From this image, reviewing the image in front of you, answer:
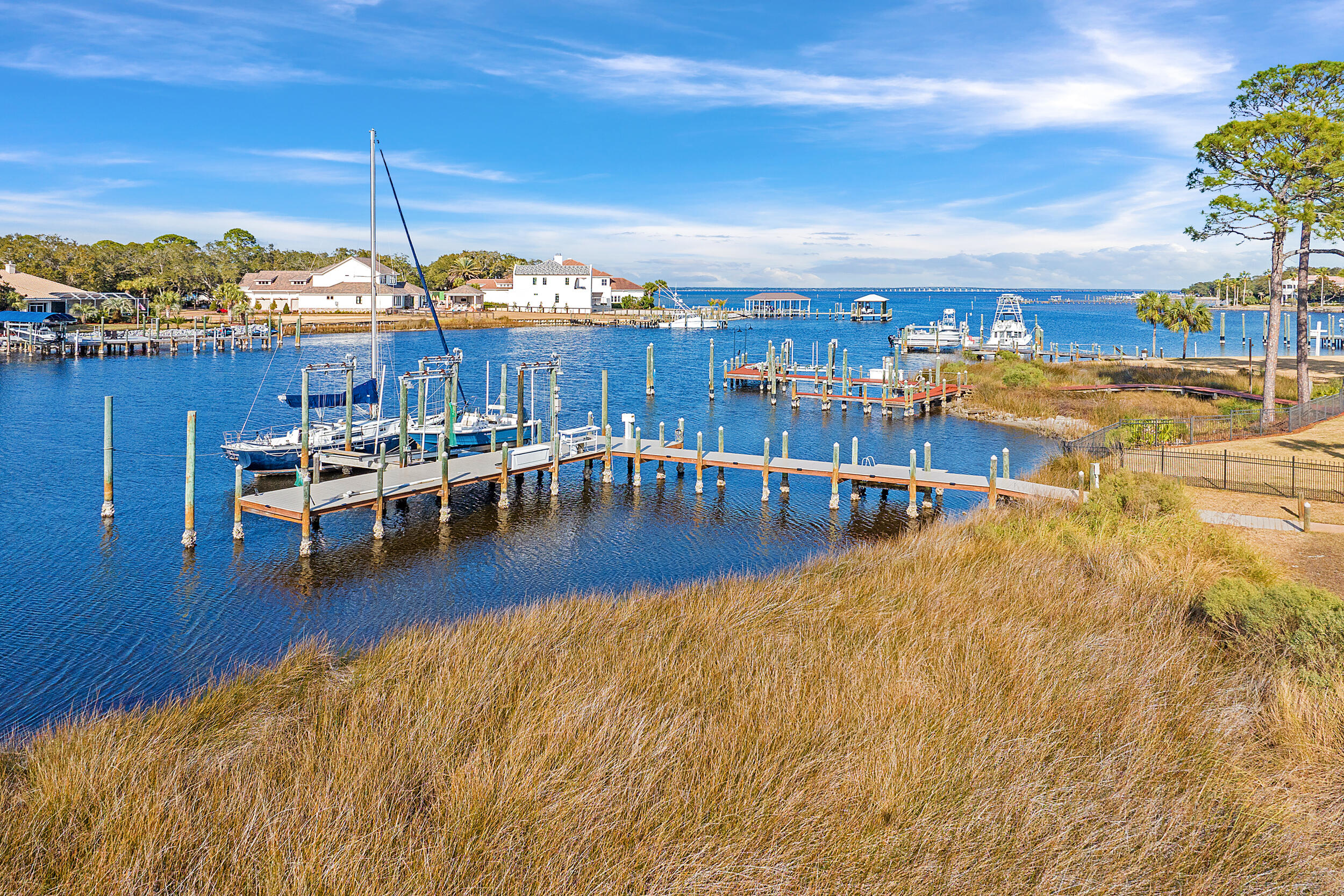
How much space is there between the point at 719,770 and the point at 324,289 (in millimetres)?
116773

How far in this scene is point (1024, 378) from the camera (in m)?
50.3

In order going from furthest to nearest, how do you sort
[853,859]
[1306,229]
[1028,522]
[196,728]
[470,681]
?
1. [1306,229]
2. [1028,522]
3. [470,681]
4. [196,728]
5. [853,859]

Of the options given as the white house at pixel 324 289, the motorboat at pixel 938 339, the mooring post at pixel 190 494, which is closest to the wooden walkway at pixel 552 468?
the mooring post at pixel 190 494

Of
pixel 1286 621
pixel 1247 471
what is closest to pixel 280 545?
pixel 1286 621

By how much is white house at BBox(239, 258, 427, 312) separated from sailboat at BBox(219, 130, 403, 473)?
8597 centimetres

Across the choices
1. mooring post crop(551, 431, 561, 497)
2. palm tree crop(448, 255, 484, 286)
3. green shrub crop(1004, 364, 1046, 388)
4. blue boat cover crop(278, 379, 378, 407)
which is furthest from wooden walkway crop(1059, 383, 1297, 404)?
palm tree crop(448, 255, 484, 286)

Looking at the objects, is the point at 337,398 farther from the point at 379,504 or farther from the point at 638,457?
the point at 638,457

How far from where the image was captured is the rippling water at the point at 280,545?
52.3 feet

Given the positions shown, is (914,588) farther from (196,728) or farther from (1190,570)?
(196,728)

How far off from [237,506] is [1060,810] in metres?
19.9

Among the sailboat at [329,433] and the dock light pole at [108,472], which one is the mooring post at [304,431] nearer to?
the sailboat at [329,433]

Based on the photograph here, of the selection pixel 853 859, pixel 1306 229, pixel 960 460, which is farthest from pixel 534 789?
pixel 1306 229

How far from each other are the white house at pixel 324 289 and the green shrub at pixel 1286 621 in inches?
4406

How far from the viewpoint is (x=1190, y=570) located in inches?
598
